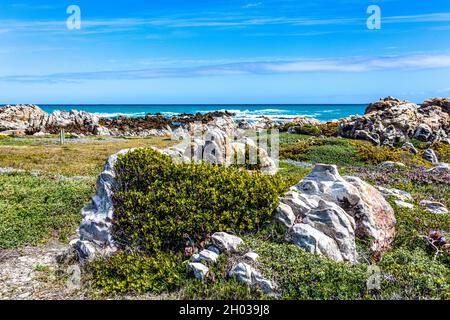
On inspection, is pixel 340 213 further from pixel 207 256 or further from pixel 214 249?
pixel 207 256

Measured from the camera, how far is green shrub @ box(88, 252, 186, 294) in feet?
31.1

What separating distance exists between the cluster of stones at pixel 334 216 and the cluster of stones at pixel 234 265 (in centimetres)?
163

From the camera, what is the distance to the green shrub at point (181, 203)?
11.1 meters

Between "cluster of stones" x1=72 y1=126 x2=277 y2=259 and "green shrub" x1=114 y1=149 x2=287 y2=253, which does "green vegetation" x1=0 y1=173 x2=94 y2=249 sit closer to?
"cluster of stones" x1=72 y1=126 x2=277 y2=259

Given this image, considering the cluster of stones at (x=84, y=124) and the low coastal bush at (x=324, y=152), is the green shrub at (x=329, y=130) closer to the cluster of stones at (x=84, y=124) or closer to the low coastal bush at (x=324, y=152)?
the low coastal bush at (x=324, y=152)

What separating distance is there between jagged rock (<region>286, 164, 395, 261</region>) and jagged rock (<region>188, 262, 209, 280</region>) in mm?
2773

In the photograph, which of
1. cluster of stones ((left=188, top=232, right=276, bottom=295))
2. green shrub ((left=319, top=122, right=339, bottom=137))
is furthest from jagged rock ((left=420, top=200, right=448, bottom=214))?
green shrub ((left=319, top=122, right=339, bottom=137))

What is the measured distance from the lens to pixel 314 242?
409 inches

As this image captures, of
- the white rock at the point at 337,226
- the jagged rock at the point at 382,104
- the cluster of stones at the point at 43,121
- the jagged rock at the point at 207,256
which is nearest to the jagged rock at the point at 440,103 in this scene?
the jagged rock at the point at 382,104

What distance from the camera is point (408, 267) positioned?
9727 mm
